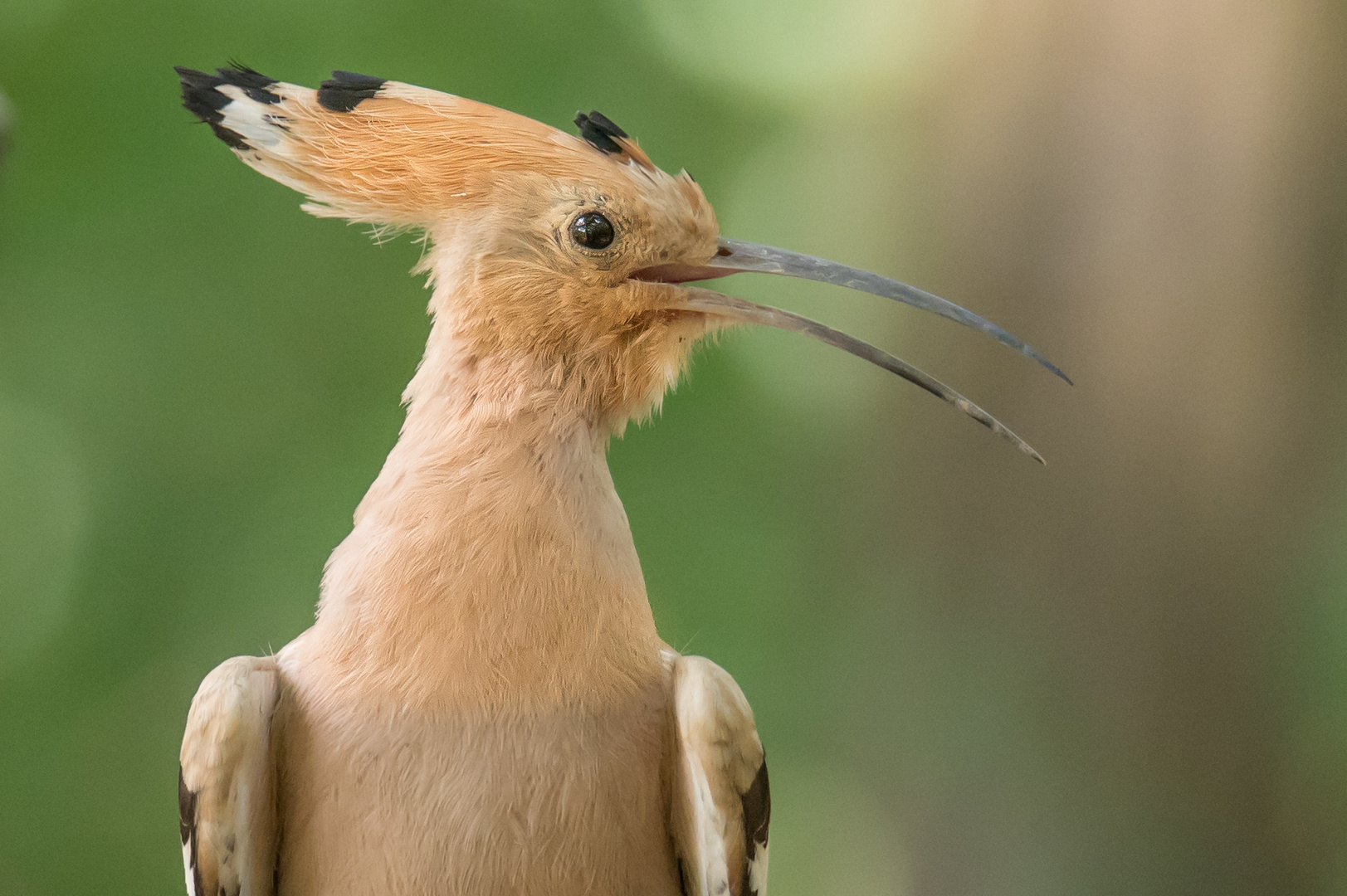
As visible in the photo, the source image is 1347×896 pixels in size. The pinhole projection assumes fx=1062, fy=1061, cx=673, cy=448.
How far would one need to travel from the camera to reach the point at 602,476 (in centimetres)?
82

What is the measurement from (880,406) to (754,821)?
0.82m

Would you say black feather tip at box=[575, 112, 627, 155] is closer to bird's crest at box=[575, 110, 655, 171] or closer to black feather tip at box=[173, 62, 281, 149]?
bird's crest at box=[575, 110, 655, 171]

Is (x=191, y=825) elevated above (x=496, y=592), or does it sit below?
below

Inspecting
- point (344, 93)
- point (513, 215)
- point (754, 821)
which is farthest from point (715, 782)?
point (344, 93)

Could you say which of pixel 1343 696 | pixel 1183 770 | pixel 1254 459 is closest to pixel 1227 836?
pixel 1183 770

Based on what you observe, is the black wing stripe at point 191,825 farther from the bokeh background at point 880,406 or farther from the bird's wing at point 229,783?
the bokeh background at point 880,406

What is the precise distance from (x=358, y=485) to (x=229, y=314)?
286 mm

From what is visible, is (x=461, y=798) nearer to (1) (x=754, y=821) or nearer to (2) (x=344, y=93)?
(1) (x=754, y=821)

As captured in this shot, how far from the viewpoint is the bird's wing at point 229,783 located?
2.41 ft

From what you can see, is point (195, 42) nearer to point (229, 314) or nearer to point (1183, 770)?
point (229, 314)

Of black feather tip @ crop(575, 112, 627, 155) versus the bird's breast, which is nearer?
the bird's breast

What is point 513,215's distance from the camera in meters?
0.79

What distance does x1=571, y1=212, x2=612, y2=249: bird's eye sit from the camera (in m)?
0.78

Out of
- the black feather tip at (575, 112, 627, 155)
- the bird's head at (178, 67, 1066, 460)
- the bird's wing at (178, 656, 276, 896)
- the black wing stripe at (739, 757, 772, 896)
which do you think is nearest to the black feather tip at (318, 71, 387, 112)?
the bird's head at (178, 67, 1066, 460)
